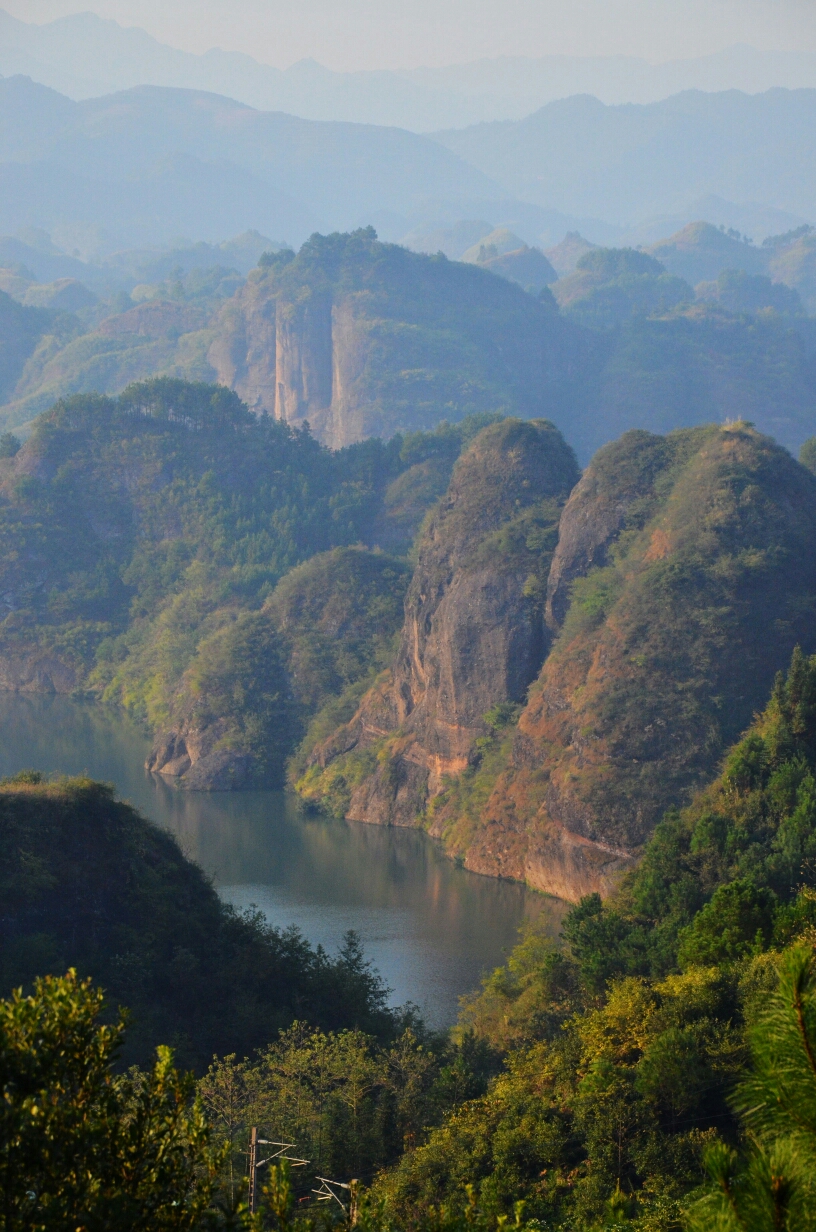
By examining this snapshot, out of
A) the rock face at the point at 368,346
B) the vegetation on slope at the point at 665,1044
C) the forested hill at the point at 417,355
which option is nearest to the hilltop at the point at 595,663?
the vegetation on slope at the point at 665,1044

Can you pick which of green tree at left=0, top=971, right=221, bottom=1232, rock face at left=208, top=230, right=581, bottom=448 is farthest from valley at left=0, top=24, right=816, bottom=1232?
rock face at left=208, top=230, right=581, bottom=448

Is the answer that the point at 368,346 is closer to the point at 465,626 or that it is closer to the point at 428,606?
the point at 428,606

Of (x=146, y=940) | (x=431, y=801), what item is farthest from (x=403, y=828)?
(x=146, y=940)

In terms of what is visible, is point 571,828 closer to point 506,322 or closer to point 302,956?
point 302,956

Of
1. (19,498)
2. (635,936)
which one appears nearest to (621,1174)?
(635,936)

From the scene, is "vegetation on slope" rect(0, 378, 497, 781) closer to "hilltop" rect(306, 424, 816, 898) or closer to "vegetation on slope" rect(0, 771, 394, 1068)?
"hilltop" rect(306, 424, 816, 898)

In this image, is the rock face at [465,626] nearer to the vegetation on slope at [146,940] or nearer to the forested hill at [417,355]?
the vegetation on slope at [146,940]
